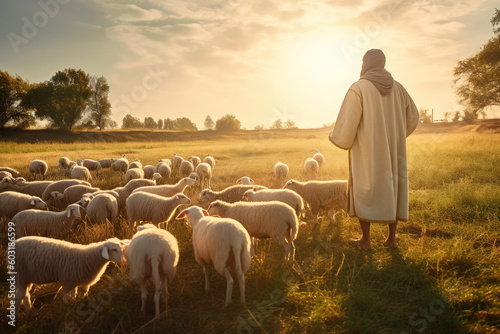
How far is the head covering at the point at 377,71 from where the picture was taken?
5.11 m

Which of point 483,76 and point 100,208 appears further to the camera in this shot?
point 483,76

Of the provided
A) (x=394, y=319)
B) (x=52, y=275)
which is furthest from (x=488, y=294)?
(x=52, y=275)

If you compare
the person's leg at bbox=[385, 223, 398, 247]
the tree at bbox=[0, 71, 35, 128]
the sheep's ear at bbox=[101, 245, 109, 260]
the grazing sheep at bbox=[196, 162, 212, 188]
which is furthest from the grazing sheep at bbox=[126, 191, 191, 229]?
the tree at bbox=[0, 71, 35, 128]

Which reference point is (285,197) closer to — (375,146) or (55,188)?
(375,146)

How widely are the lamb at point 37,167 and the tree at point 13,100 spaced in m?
31.9

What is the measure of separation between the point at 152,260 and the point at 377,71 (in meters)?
4.94

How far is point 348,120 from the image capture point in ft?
17.2

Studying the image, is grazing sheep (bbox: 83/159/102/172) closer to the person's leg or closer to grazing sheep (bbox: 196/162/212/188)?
grazing sheep (bbox: 196/162/212/188)

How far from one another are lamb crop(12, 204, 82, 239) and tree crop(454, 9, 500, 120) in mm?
35859

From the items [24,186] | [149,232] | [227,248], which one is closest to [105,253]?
[149,232]

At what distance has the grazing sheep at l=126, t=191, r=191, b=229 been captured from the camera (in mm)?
6355

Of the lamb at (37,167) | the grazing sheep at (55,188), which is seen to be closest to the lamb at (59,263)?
the grazing sheep at (55,188)

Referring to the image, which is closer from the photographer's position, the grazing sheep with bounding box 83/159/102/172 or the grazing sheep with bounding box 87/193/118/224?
the grazing sheep with bounding box 87/193/118/224

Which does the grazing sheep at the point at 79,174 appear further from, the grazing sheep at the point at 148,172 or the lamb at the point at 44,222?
the lamb at the point at 44,222
